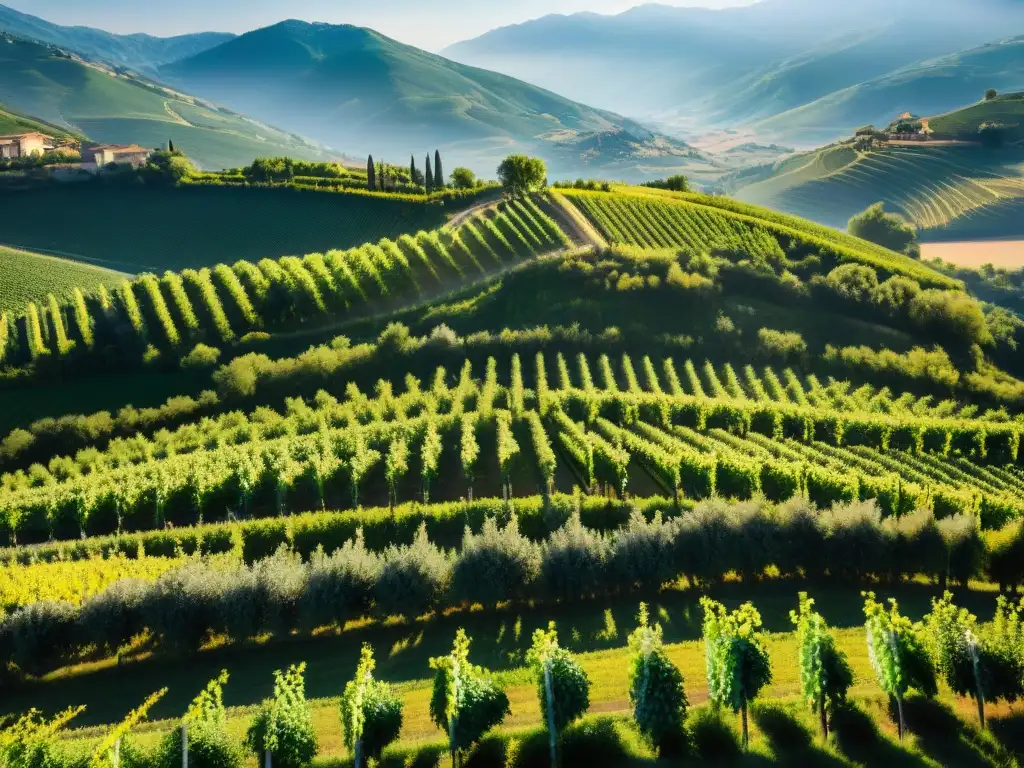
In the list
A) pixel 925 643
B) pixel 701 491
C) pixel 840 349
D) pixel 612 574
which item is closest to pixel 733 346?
pixel 840 349

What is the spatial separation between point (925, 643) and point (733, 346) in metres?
50.3

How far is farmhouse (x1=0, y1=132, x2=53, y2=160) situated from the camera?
491 feet

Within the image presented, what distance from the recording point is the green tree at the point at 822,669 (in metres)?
18.3

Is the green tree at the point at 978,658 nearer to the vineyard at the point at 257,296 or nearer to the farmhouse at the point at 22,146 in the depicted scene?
the vineyard at the point at 257,296

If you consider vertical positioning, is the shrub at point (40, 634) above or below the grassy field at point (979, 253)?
below

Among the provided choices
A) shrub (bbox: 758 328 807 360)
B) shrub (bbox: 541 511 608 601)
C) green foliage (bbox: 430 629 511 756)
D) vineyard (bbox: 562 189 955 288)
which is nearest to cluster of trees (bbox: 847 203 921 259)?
vineyard (bbox: 562 189 955 288)

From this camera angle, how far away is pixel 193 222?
119 meters

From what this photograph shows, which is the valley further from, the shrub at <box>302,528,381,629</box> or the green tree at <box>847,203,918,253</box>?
the green tree at <box>847,203,918,253</box>

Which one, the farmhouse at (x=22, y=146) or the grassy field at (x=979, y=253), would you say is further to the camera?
the grassy field at (x=979, y=253)

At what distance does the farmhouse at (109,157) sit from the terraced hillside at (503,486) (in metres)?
72.2

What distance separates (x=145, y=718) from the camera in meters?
23.1

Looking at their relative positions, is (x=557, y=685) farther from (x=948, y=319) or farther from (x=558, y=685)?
(x=948, y=319)

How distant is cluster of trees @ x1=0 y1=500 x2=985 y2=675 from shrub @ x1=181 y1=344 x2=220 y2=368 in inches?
1599

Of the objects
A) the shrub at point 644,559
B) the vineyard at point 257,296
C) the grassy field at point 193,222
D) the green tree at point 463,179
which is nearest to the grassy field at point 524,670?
the shrub at point 644,559
